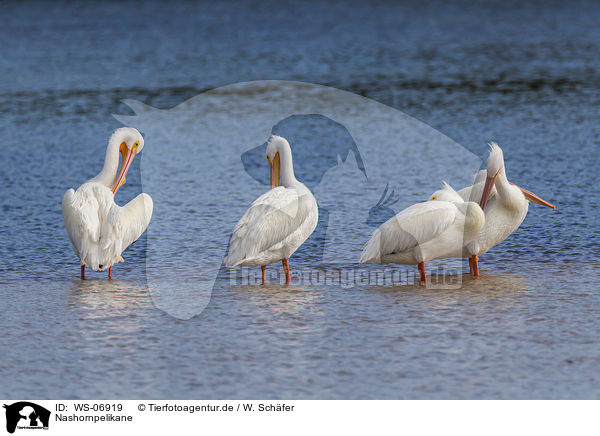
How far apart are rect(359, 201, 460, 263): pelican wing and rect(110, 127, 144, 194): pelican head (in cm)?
196

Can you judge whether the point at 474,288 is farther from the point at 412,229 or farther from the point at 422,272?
the point at 412,229

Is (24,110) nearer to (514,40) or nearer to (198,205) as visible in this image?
(198,205)

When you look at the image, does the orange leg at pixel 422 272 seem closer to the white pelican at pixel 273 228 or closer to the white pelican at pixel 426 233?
the white pelican at pixel 426 233

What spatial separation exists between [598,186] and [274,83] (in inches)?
316

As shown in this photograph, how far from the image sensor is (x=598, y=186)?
9461mm

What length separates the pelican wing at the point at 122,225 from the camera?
6871mm

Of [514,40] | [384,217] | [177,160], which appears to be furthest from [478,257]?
[514,40]

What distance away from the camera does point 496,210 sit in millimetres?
7078

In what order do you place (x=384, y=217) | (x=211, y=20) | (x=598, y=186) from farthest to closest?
1. (x=211, y=20)
2. (x=598, y=186)
3. (x=384, y=217)

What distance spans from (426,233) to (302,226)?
871 millimetres
